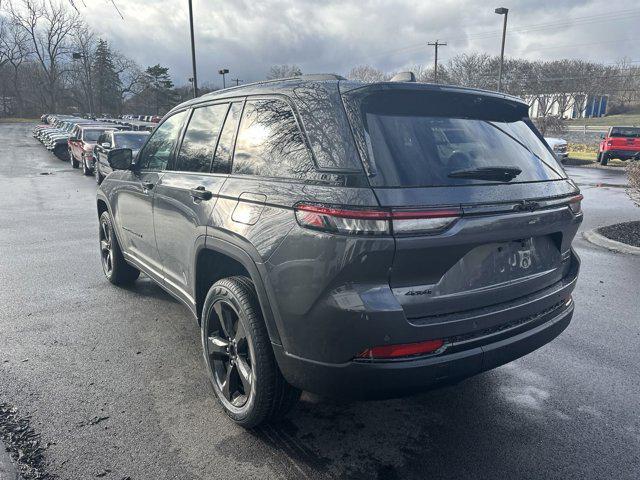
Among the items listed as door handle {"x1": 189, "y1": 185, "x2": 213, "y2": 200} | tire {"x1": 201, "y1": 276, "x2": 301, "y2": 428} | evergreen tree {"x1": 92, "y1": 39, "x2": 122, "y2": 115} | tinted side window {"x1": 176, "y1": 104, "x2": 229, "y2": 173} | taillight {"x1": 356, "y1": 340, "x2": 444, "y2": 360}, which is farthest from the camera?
evergreen tree {"x1": 92, "y1": 39, "x2": 122, "y2": 115}

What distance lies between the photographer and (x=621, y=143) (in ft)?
73.5

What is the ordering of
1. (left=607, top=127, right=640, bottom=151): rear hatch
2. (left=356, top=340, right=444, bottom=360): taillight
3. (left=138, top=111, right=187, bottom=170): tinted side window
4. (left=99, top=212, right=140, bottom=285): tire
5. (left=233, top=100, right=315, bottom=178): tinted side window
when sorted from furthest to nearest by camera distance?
(left=607, top=127, right=640, bottom=151): rear hatch → (left=99, top=212, right=140, bottom=285): tire → (left=138, top=111, right=187, bottom=170): tinted side window → (left=233, top=100, right=315, bottom=178): tinted side window → (left=356, top=340, right=444, bottom=360): taillight

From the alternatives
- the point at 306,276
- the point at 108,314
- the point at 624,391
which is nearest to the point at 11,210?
the point at 108,314

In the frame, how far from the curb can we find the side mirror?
21.9 feet

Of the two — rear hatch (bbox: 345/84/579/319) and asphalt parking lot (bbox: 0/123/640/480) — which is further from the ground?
rear hatch (bbox: 345/84/579/319)

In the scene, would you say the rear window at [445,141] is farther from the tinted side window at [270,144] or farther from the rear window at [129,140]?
the rear window at [129,140]

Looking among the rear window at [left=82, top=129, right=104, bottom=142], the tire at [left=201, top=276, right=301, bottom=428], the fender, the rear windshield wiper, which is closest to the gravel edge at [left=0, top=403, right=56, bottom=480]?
the tire at [left=201, top=276, right=301, bottom=428]

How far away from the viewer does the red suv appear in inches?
874

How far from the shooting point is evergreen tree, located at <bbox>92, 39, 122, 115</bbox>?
84.2m

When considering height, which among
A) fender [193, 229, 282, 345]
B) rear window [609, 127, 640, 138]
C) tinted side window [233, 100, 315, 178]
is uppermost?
tinted side window [233, 100, 315, 178]

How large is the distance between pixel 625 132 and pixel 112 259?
81.3 ft

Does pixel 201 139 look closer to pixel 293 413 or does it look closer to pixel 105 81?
pixel 293 413

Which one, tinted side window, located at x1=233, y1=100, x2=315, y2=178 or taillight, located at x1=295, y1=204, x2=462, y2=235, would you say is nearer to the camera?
taillight, located at x1=295, y1=204, x2=462, y2=235

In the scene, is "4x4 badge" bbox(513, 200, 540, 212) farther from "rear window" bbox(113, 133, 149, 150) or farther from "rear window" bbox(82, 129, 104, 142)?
"rear window" bbox(82, 129, 104, 142)
